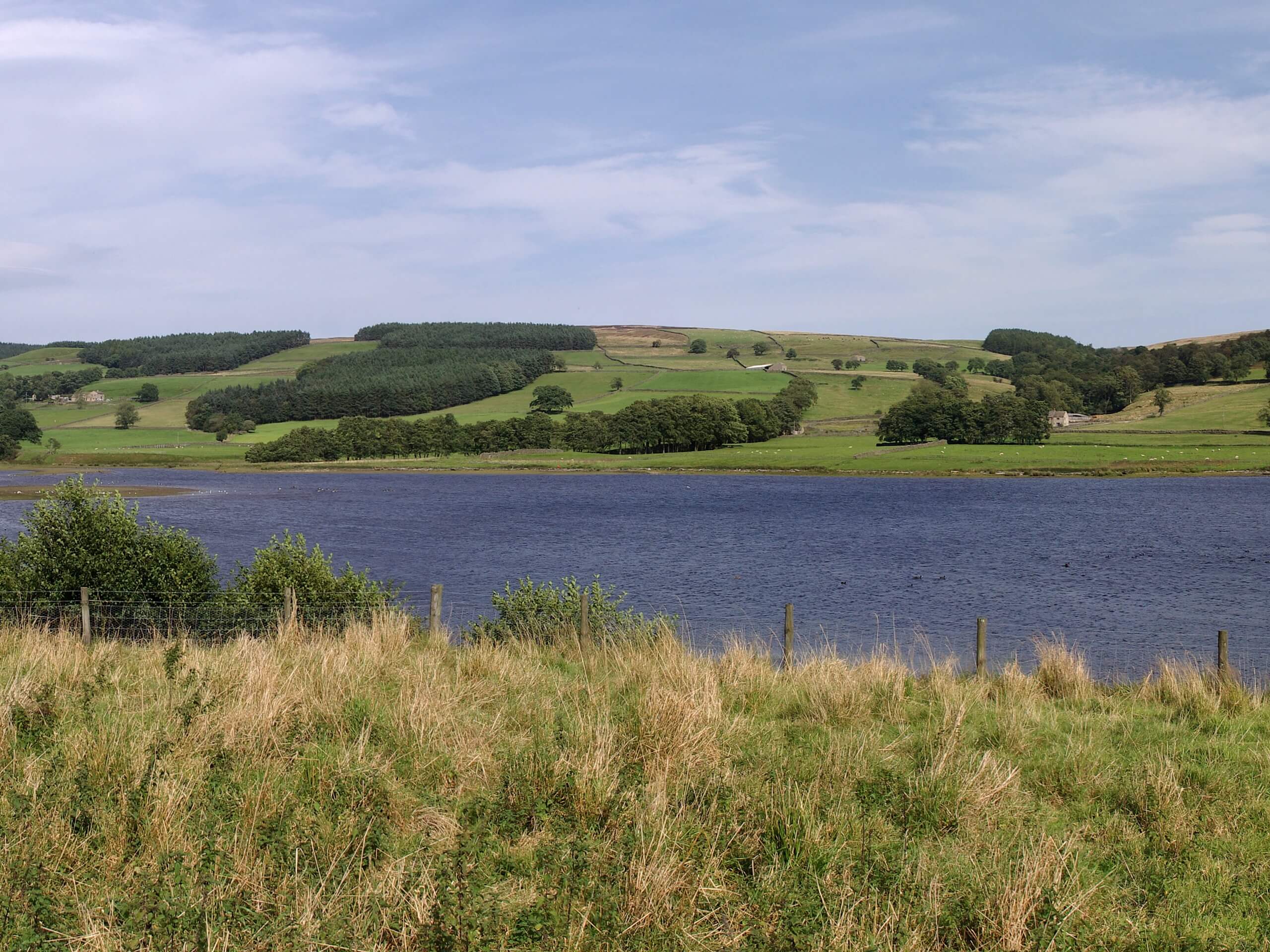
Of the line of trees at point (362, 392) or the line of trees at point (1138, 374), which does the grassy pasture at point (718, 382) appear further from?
the line of trees at point (1138, 374)

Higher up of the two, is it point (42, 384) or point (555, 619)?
point (42, 384)

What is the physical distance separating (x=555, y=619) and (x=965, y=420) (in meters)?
116

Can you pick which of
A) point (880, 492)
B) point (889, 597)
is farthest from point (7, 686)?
point (880, 492)

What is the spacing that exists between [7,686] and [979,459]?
340 ft

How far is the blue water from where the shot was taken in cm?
2944

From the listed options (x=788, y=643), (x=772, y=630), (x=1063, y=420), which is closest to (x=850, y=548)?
(x=772, y=630)

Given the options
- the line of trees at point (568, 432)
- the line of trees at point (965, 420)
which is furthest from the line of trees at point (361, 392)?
the line of trees at point (965, 420)

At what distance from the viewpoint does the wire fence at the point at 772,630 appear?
16.8 meters

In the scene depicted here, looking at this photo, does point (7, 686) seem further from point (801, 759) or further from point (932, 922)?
point (932, 922)

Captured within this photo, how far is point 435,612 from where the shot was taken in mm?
15148

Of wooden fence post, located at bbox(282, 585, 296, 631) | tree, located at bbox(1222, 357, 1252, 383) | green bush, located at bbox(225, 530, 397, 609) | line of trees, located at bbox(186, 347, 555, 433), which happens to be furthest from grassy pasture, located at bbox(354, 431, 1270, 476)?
wooden fence post, located at bbox(282, 585, 296, 631)

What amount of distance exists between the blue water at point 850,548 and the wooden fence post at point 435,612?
7.84 m

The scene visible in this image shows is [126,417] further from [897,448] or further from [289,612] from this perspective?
[289,612]

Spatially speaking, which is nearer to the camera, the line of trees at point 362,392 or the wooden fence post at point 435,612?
the wooden fence post at point 435,612
